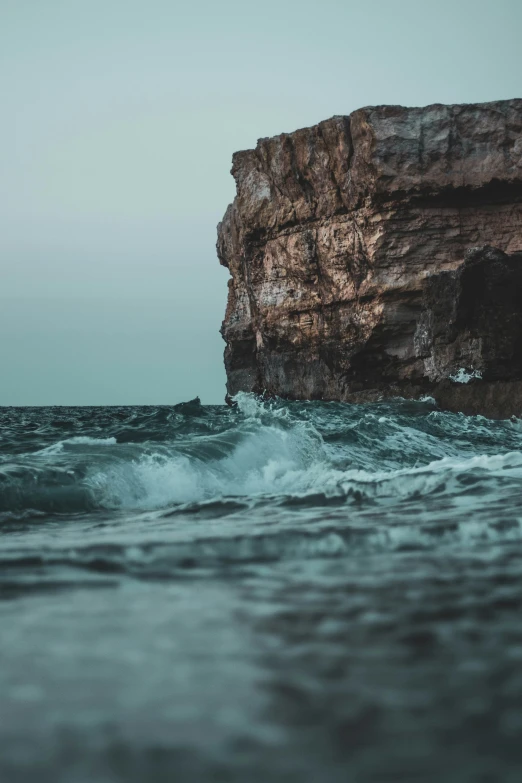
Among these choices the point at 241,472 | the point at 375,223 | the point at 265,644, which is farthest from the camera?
the point at 375,223

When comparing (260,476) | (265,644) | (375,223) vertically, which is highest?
(375,223)

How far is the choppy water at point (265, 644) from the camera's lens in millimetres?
1512

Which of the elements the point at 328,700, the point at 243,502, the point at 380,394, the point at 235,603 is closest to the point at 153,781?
the point at 328,700

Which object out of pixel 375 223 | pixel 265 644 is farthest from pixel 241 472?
pixel 375 223

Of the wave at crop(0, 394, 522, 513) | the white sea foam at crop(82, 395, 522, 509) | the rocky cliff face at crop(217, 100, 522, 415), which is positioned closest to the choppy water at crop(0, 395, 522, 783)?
the wave at crop(0, 394, 522, 513)

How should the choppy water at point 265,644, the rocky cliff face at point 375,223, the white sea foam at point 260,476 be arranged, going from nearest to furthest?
the choppy water at point 265,644, the white sea foam at point 260,476, the rocky cliff face at point 375,223

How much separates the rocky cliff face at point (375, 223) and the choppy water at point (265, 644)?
789 inches

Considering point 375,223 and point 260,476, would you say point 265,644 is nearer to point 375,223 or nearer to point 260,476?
point 260,476

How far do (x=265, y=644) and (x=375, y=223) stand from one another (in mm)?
29445

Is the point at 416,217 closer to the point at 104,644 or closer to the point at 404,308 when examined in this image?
the point at 404,308

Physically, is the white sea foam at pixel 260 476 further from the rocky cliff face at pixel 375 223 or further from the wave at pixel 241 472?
the rocky cliff face at pixel 375 223

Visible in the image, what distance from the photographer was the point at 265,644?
84.8 inches

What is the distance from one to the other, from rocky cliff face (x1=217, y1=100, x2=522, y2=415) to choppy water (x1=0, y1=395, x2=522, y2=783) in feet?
65.8

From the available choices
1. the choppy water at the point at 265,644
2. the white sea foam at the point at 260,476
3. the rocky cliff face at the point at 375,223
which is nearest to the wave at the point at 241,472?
the white sea foam at the point at 260,476
